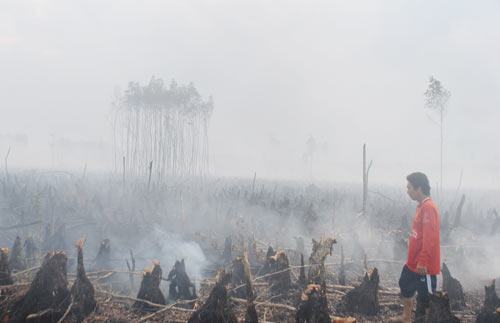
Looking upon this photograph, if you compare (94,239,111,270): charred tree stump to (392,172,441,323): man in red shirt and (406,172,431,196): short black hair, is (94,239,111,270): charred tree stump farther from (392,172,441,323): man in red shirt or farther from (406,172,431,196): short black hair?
(406,172,431,196): short black hair

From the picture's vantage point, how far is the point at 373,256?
32.3ft

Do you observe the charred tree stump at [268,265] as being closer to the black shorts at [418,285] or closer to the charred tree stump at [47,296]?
the black shorts at [418,285]

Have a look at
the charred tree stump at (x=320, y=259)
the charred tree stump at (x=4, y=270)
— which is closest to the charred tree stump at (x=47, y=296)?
the charred tree stump at (x=4, y=270)

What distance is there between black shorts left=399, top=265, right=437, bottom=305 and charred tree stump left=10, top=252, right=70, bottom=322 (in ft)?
14.5

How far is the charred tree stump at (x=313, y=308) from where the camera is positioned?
4.59m

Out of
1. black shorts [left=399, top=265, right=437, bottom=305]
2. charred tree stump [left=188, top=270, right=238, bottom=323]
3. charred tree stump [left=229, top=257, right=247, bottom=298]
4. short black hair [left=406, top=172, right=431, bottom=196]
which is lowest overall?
charred tree stump [left=229, top=257, right=247, bottom=298]

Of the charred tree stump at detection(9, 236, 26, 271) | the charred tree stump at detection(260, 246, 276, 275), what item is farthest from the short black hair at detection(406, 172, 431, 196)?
the charred tree stump at detection(9, 236, 26, 271)

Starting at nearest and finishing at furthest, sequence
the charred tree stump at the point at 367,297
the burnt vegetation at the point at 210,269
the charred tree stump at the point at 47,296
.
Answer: the charred tree stump at the point at 47,296 → the burnt vegetation at the point at 210,269 → the charred tree stump at the point at 367,297

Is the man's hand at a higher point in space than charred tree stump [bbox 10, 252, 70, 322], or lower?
higher

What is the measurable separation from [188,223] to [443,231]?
26.4 feet

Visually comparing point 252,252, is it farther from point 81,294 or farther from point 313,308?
point 81,294

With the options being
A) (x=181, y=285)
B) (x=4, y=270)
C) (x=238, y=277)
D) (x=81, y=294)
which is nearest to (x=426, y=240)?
(x=238, y=277)

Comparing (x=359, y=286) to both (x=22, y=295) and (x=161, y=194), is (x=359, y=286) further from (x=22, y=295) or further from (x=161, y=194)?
(x=161, y=194)

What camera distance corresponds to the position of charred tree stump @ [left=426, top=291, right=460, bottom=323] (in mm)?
4602
